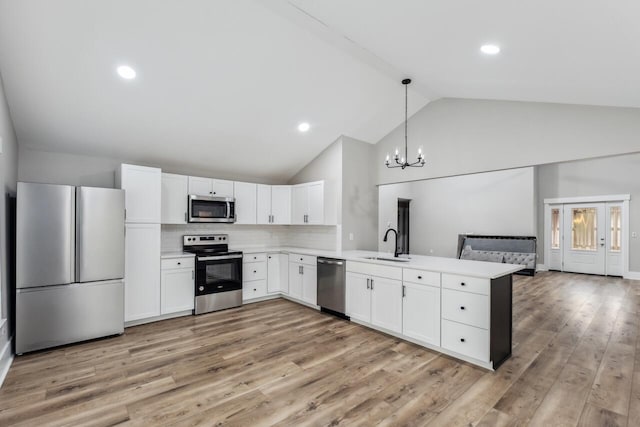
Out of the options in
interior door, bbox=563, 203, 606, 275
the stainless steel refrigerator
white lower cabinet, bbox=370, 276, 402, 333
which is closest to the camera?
the stainless steel refrigerator

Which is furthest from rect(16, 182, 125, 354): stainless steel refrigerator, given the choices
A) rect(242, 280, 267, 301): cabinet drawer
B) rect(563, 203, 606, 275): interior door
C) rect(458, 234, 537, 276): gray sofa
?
rect(563, 203, 606, 275): interior door

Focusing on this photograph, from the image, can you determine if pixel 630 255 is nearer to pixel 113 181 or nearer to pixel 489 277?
pixel 489 277

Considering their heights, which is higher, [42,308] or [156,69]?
[156,69]

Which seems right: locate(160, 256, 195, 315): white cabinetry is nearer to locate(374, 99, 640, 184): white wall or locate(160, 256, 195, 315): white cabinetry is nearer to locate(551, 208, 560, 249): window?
locate(374, 99, 640, 184): white wall

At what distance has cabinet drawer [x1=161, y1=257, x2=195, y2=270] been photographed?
14.0 ft

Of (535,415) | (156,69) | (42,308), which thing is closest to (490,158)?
(535,415)

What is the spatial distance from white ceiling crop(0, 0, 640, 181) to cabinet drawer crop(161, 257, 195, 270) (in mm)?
1534

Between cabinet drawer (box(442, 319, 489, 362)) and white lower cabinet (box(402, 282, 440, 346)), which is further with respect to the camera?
white lower cabinet (box(402, 282, 440, 346))

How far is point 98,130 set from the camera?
3768 mm

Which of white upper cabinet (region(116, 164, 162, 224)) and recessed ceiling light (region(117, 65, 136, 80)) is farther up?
recessed ceiling light (region(117, 65, 136, 80))

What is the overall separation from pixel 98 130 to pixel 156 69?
4.33 ft

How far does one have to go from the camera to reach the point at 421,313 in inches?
134

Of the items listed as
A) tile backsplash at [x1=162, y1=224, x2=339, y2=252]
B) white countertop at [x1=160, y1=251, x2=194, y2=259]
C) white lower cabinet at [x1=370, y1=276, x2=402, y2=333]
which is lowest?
white lower cabinet at [x1=370, y1=276, x2=402, y2=333]

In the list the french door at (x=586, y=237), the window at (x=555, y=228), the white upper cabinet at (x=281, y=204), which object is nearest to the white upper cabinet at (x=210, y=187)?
the white upper cabinet at (x=281, y=204)
